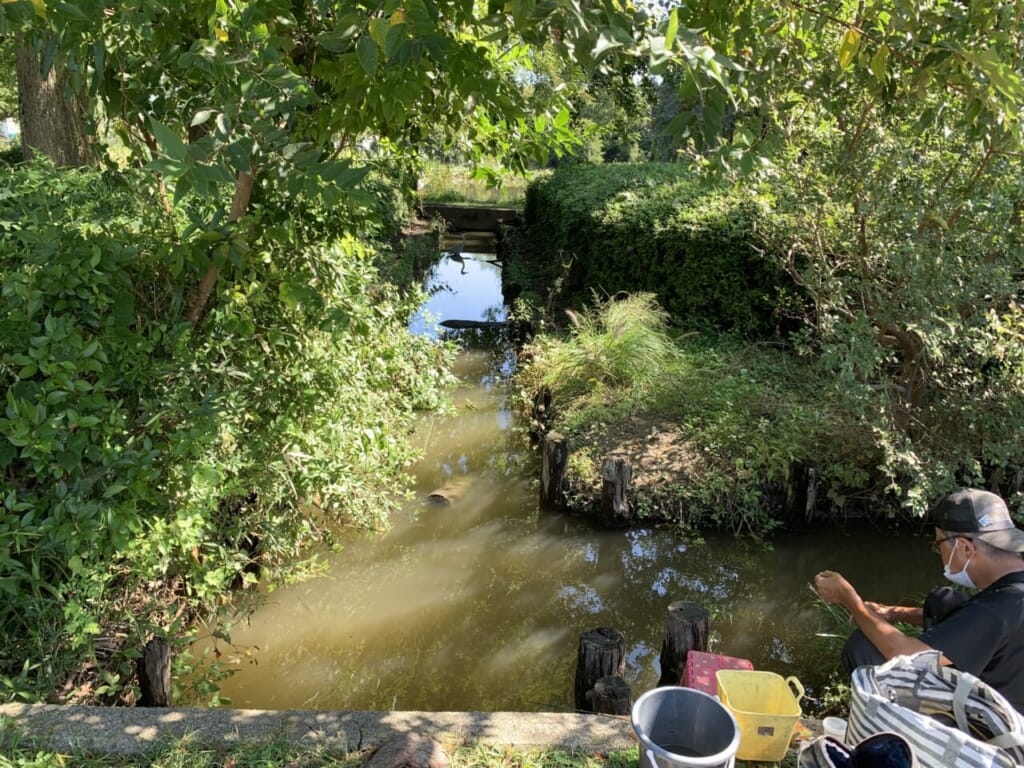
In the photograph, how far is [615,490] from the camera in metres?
5.67

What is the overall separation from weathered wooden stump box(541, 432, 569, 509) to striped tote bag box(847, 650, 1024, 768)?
357 centimetres

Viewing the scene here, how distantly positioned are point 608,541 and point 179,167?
15.1 ft

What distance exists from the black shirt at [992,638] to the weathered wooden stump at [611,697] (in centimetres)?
125

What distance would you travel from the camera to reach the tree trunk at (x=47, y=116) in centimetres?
619

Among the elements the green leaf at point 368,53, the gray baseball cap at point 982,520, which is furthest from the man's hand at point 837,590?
the green leaf at point 368,53

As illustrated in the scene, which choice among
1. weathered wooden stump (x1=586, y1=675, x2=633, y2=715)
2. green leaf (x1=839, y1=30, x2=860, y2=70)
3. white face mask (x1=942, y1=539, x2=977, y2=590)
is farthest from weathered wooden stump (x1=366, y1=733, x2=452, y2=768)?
green leaf (x1=839, y1=30, x2=860, y2=70)

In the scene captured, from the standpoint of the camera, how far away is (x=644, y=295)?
8438 mm

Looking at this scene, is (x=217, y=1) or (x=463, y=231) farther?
(x=463, y=231)

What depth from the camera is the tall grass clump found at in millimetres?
7242

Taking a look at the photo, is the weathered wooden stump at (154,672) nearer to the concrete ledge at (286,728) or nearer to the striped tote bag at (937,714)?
the concrete ledge at (286,728)

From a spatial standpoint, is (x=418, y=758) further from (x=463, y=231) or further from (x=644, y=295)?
(x=463, y=231)

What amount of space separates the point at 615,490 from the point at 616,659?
222 cm

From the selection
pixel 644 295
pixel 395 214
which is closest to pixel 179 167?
pixel 644 295

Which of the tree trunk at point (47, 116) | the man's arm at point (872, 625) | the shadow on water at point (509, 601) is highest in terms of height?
the tree trunk at point (47, 116)
